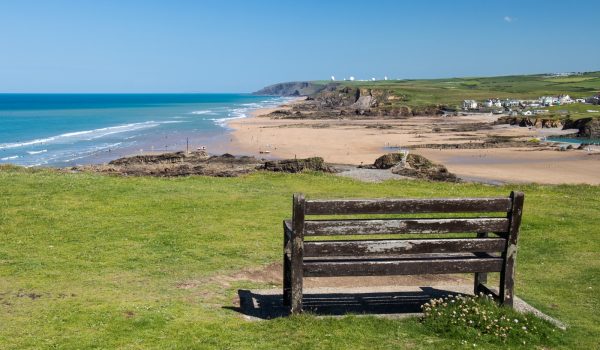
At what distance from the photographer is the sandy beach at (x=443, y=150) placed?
46156 mm

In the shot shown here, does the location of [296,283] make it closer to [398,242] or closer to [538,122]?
[398,242]

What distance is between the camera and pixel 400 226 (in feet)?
26.4

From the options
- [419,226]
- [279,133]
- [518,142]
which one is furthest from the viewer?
[279,133]

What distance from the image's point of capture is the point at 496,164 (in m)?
51.7

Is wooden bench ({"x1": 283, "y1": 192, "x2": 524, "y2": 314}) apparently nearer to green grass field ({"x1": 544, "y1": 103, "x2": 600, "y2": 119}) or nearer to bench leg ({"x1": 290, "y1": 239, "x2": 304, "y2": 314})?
bench leg ({"x1": 290, "y1": 239, "x2": 304, "y2": 314})

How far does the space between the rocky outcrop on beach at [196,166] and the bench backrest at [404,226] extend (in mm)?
27358

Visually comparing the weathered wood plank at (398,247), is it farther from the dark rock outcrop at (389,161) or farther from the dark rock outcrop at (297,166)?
the dark rock outcrop at (389,161)

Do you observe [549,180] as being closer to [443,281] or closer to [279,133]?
[443,281]

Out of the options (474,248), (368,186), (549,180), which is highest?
(474,248)

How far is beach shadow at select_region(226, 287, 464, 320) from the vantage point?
8398 mm

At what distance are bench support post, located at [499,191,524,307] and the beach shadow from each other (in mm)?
1221

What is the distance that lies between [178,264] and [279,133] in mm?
72688

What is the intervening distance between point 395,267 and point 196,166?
3749 cm

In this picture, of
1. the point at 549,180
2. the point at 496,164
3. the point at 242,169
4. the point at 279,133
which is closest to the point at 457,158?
the point at 496,164
